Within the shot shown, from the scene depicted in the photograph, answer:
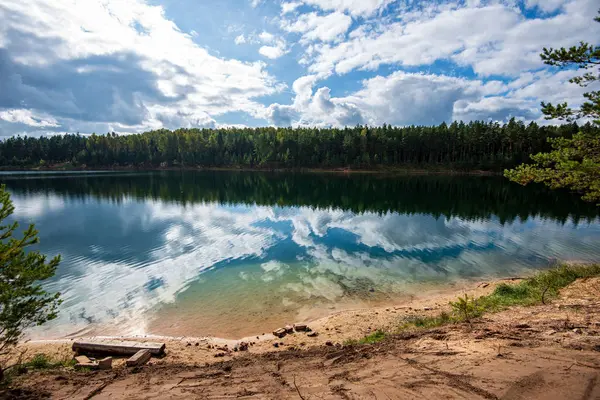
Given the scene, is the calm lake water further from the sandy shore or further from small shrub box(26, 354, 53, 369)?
small shrub box(26, 354, 53, 369)

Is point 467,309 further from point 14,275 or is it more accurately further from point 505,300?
point 14,275

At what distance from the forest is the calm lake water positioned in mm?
70486

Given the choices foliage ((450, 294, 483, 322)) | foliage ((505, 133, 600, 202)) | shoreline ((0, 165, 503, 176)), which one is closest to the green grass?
foliage ((450, 294, 483, 322))

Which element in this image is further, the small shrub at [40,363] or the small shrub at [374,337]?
the small shrub at [374,337]

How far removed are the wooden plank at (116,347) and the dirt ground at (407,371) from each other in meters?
0.63

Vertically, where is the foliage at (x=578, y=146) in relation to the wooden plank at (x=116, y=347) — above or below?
above

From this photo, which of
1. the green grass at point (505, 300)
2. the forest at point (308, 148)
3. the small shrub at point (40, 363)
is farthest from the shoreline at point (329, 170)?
the small shrub at point (40, 363)

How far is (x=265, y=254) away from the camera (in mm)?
25734

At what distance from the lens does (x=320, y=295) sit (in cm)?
1795

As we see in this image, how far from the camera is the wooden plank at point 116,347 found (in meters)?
11.1

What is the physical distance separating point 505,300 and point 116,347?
16.8 metres

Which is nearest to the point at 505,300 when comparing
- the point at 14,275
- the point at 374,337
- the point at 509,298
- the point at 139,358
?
the point at 509,298

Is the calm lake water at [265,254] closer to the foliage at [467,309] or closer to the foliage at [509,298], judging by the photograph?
the foliage at [509,298]

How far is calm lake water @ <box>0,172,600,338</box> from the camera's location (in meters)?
16.2
